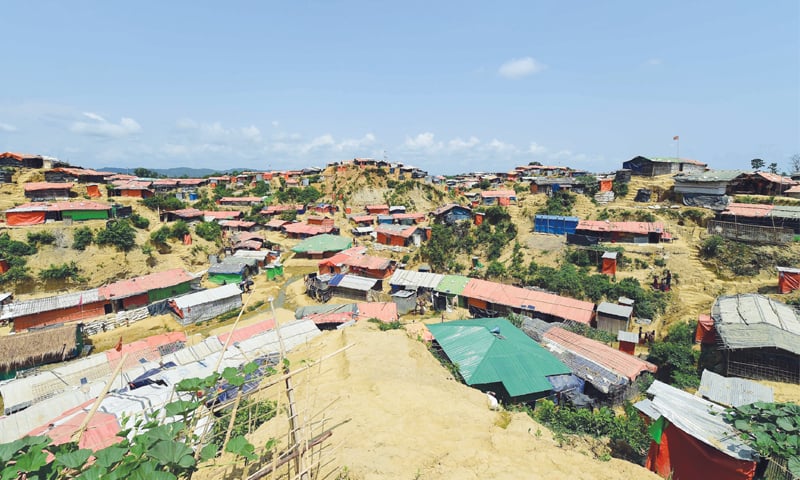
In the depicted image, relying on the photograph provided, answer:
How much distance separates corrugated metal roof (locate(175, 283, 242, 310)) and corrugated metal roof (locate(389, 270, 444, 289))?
13.4 meters

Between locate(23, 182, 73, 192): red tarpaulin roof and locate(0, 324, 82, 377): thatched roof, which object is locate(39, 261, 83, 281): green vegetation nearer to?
locate(0, 324, 82, 377): thatched roof

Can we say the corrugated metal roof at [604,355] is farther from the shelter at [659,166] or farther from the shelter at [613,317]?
the shelter at [659,166]

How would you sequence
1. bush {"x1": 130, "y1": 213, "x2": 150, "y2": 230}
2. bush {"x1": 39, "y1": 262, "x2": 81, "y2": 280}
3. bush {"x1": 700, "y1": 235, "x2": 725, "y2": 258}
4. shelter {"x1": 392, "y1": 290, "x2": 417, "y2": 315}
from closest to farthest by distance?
bush {"x1": 700, "y1": 235, "x2": 725, "y2": 258} < shelter {"x1": 392, "y1": 290, "x2": 417, "y2": 315} < bush {"x1": 39, "y1": 262, "x2": 81, "y2": 280} < bush {"x1": 130, "y1": 213, "x2": 150, "y2": 230}

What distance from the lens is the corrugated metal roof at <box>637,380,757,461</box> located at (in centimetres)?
871

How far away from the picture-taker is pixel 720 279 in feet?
84.0

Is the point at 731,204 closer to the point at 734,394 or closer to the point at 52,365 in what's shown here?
the point at 734,394

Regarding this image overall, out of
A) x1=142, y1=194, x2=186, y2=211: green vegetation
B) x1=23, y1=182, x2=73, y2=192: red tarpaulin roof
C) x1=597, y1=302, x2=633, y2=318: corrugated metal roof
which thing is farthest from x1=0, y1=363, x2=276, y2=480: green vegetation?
x1=142, y1=194, x2=186, y2=211: green vegetation

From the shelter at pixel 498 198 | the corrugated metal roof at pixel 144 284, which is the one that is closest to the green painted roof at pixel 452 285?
the shelter at pixel 498 198

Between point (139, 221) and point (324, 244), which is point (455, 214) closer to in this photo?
point (324, 244)

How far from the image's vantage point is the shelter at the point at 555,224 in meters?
34.1

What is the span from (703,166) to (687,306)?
1198 inches

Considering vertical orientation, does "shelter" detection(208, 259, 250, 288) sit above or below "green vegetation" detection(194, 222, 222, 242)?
below

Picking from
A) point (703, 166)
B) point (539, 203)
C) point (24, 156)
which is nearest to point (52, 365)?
point (24, 156)

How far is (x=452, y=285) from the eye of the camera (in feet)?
94.7
